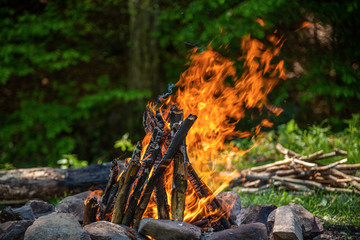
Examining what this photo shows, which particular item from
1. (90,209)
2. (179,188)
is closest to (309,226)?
(179,188)

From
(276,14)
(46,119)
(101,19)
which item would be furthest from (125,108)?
(276,14)

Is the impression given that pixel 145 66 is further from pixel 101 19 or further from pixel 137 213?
pixel 137 213

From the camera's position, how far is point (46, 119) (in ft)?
26.3

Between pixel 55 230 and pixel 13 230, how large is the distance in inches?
19.4

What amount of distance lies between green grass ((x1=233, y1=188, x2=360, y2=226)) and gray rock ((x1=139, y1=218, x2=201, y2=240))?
1520 mm

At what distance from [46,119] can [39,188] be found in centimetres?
382

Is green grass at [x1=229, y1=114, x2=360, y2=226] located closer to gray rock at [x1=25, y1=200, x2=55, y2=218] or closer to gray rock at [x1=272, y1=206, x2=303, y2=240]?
gray rock at [x1=272, y1=206, x2=303, y2=240]

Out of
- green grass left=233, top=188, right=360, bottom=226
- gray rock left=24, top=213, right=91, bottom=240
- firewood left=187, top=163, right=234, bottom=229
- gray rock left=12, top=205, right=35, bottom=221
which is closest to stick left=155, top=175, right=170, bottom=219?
firewood left=187, top=163, right=234, bottom=229

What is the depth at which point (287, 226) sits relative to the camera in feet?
8.52

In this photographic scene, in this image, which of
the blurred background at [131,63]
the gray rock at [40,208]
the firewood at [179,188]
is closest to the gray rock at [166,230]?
the firewood at [179,188]

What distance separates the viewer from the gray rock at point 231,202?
127 inches

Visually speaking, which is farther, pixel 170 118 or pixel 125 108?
pixel 125 108

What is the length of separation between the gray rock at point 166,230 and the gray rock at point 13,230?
85 centimetres

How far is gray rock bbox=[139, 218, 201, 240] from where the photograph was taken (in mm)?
2451
